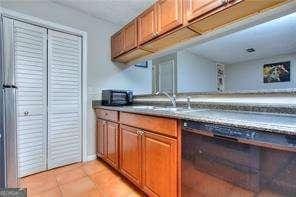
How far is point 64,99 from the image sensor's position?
2.65m

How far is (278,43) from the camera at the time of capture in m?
1.39

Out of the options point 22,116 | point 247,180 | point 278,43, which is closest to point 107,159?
point 22,116

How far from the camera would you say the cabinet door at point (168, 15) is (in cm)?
180

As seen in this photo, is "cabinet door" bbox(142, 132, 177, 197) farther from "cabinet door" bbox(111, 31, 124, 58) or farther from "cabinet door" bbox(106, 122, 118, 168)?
"cabinet door" bbox(111, 31, 124, 58)

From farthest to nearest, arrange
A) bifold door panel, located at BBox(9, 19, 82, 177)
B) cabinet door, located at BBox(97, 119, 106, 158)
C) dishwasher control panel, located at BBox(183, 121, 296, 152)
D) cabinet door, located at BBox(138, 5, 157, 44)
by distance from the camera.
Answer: cabinet door, located at BBox(97, 119, 106, 158) → bifold door panel, located at BBox(9, 19, 82, 177) → cabinet door, located at BBox(138, 5, 157, 44) → dishwasher control panel, located at BBox(183, 121, 296, 152)

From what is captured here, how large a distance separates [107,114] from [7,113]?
4.92 ft

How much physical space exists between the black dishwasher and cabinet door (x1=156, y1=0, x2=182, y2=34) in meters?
1.08

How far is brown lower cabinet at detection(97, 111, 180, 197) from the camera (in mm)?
1400

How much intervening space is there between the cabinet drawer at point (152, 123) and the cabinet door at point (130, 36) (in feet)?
3.39

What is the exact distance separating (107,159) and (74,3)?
7.19 ft

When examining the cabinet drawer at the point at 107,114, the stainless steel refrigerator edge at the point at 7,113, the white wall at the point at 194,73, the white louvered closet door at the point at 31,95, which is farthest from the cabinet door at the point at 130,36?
the stainless steel refrigerator edge at the point at 7,113

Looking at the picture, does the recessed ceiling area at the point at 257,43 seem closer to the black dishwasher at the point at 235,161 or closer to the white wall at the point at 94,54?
the black dishwasher at the point at 235,161

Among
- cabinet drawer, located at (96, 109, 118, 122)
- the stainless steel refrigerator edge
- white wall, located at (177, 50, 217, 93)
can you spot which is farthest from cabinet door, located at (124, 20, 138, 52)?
the stainless steel refrigerator edge

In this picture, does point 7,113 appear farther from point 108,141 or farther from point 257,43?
point 257,43
